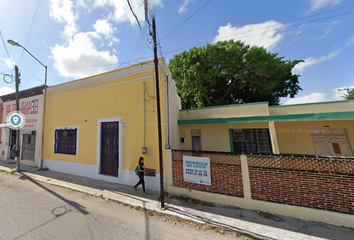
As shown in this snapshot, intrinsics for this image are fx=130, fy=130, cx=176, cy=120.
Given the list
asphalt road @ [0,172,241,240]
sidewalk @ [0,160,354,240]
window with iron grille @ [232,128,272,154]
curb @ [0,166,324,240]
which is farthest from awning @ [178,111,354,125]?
asphalt road @ [0,172,241,240]

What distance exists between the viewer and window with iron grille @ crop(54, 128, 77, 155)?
8008 mm

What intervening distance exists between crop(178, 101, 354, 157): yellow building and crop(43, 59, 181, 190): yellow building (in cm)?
246

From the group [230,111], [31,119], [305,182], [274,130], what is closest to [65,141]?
[31,119]

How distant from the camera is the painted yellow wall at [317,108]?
22.7 feet

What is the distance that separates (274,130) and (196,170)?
429cm

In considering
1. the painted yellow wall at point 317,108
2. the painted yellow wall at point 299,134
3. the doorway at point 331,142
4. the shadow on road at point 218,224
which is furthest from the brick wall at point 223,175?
the doorway at point 331,142

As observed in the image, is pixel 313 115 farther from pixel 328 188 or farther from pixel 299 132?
pixel 328 188

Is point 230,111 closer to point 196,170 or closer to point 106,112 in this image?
point 196,170

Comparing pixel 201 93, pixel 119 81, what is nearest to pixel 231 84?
pixel 201 93

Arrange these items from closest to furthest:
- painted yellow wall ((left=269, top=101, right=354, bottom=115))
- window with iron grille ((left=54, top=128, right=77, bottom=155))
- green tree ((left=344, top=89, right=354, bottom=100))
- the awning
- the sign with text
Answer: the sign with text, the awning, painted yellow wall ((left=269, top=101, right=354, bottom=115)), window with iron grille ((left=54, top=128, right=77, bottom=155)), green tree ((left=344, top=89, right=354, bottom=100))

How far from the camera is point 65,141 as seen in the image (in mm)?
8375

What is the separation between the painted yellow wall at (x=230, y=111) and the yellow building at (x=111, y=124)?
2071 millimetres

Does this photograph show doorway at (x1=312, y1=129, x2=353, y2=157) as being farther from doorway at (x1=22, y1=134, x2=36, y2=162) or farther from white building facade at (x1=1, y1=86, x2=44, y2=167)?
doorway at (x1=22, y1=134, x2=36, y2=162)

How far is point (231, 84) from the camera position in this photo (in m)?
Result: 15.8
